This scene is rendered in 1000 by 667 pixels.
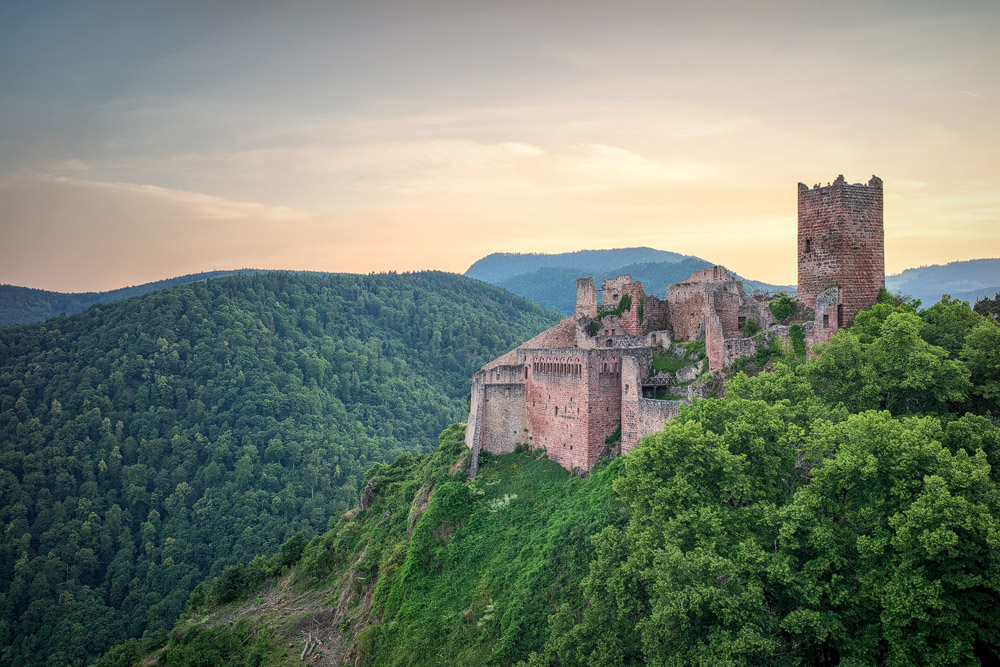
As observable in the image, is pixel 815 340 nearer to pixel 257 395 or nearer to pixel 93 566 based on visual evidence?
pixel 93 566

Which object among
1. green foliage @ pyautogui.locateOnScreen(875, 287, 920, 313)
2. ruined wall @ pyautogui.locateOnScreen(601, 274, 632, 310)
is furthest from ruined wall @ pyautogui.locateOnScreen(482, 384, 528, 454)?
green foliage @ pyautogui.locateOnScreen(875, 287, 920, 313)

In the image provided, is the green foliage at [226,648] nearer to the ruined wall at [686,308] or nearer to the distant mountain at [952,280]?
the ruined wall at [686,308]

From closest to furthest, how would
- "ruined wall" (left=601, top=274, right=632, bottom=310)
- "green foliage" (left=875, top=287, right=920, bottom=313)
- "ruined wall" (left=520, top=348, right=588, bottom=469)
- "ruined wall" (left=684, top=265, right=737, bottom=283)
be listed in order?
"green foliage" (left=875, top=287, right=920, bottom=313) < "ruined wall" (left=520, top=348, right=588, bottom=469) < "ruined wall" (left=684, top=265, right=737, bottom=283) < "ruined wall" (left=601, top=274, right=632, bottom=310)

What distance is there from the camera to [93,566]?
96.2m

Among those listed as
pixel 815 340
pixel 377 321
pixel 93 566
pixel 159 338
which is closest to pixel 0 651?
pixel 93 566

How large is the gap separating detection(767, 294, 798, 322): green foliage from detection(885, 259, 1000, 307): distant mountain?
85355 mm

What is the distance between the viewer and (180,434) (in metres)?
125

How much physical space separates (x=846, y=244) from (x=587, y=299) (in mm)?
18447

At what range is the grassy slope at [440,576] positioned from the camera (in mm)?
34438

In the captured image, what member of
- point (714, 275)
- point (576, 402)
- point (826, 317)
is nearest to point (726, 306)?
point (714, 275)

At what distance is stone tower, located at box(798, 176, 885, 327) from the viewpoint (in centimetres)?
3556

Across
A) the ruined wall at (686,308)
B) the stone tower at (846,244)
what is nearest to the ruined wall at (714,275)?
the ruined wall at (686,308)

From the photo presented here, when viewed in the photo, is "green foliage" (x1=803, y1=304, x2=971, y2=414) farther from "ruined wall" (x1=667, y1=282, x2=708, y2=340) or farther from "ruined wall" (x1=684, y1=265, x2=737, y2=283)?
"ruined wall" (x1=684, y1=265, x2=737, y2=283)

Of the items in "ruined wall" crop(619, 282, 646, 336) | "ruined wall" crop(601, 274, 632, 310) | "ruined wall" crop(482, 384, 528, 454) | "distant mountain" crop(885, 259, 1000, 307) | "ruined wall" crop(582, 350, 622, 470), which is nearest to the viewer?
"ruined wall" crop(582, 350, 622, 470)
